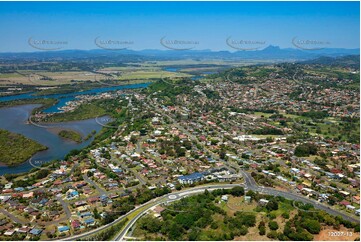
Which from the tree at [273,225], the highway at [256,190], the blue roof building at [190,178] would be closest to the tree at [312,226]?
the tree at [273,225]

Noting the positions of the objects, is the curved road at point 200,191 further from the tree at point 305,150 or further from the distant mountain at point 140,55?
the distant mountain at point 140,55

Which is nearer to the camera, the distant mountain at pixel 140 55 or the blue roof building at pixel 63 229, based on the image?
the blue roof building at pixel 63 229

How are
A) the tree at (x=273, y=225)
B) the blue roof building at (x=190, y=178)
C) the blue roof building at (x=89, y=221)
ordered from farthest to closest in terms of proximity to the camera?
the blue roof building at (x=190, y=178) → the blue roof building at (x=89, y=221) → the tree at (x=273, y=225)

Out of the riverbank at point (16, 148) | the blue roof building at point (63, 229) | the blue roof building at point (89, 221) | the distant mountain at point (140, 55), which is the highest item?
the distant mountain at point (140, 55)

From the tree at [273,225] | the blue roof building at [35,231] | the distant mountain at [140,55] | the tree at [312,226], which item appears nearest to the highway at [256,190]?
the tree at [312,226]

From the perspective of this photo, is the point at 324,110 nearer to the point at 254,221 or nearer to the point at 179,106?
the point at 179,106

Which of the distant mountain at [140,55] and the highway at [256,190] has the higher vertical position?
the distant mountain at [140,55]

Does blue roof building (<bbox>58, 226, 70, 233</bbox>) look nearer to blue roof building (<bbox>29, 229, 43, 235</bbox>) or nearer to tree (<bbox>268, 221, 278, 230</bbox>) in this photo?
blue roof building (<bbox>29, 229, 43, 235</bbox>)

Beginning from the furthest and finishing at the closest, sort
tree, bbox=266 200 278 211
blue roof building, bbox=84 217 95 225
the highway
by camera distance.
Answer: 1. tree, bbox=266 200 278 211
2. the highway
3. blue roof building, bbox=84 217 95 225
